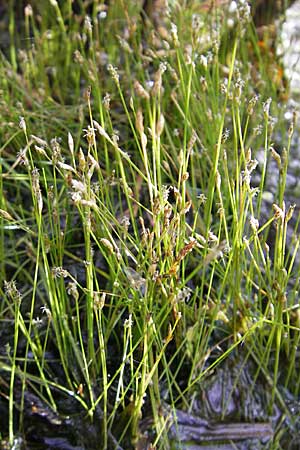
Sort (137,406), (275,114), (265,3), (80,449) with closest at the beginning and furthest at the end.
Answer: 1. (137,406)
2. (80,449)
3. (275,114)
4. (265,3)

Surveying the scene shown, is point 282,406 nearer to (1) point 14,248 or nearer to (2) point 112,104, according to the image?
(1) point 14,248

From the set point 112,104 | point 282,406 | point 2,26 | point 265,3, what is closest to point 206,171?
point 112,104

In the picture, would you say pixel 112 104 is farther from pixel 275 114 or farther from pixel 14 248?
pixel 14 248

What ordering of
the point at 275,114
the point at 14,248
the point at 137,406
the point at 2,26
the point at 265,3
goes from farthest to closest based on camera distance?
the point at 2,26, the point at 265,3, the point at 275,114, the point at 14,248, the point at 137,406

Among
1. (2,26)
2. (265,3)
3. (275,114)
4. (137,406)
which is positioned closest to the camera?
(137,406)

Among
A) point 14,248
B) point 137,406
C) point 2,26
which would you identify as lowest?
point 137,406

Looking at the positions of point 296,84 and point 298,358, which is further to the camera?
point 296,84

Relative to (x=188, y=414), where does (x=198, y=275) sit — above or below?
above

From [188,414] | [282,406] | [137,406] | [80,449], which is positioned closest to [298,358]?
[282,406]

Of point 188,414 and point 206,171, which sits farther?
point 206,171
